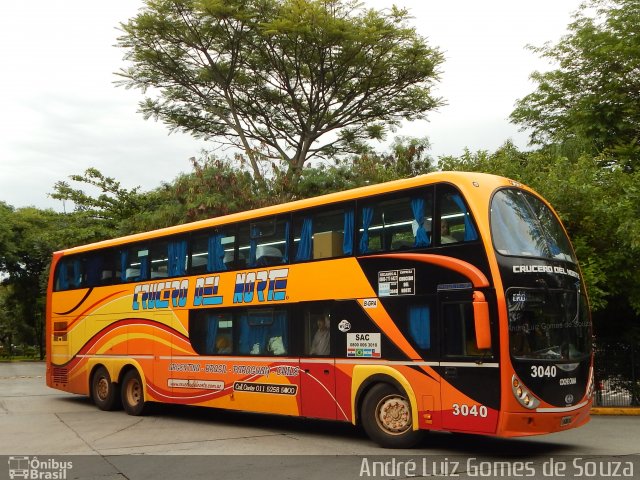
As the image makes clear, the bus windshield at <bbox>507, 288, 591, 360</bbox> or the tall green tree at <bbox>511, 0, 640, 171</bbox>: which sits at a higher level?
the tall green tree at <bbox>511, 0, 640, 171</bbox>

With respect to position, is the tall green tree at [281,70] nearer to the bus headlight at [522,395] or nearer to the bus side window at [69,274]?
the bus side window at [69,274]

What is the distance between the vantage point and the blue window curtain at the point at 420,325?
1048cm

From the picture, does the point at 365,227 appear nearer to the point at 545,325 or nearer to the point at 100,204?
the point at 545,325

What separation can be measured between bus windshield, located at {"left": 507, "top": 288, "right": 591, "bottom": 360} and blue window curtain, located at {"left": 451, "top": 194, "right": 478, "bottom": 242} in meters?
0.87

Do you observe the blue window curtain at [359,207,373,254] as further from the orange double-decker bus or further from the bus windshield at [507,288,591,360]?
the bus windshield at [507,288,591,360]

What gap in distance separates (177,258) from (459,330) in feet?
22.5

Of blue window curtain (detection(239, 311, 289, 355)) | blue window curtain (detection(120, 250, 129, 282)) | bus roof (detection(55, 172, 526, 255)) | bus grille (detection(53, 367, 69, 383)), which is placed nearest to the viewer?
bus roof (detection(55, 172, 526, 255))

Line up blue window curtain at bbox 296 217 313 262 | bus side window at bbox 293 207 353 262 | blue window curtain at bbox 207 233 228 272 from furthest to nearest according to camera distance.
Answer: blue window curtain at bbox 207 233 228 272 < blue window curtain at bbox 296 217 313 262 < bus side window at bbox 293 207 353 262

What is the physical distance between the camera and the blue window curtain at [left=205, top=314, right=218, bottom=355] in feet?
46.1

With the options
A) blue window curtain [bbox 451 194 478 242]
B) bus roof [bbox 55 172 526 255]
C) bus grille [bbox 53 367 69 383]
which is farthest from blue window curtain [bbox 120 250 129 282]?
blue window curtain [bbox 451 194 478 242]

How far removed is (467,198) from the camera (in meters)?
10.1

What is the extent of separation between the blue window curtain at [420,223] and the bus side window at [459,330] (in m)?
0.97

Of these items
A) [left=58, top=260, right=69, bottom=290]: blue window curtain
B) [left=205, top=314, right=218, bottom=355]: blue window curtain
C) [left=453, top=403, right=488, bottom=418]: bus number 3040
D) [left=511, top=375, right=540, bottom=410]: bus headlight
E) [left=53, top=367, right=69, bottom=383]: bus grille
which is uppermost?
[left=58, top=260, right=69, bottom=290]: blue window curtain

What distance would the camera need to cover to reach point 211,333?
14.2 m
